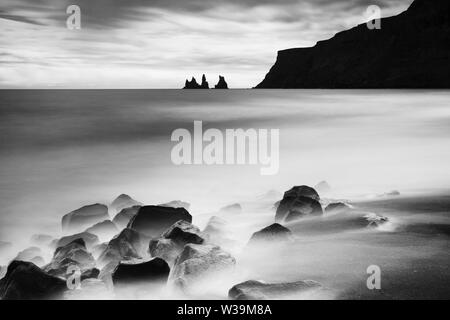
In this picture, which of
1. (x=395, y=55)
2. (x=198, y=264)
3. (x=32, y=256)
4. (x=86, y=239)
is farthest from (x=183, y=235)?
(x=395, y=55)

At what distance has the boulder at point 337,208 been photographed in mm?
5865

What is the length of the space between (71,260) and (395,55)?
11535 centimetres

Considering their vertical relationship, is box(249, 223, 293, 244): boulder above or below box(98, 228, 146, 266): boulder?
above

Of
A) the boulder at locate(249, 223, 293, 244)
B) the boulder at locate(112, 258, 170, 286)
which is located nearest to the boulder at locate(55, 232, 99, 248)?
the boulder at locate(112, 258, 170, 286)

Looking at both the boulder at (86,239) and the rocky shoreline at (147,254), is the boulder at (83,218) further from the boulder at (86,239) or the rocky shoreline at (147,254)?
the boulder at (86,239)

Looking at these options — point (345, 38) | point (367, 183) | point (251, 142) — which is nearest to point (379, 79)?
point (345, 38)

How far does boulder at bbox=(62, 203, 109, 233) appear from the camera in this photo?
20.1 feet

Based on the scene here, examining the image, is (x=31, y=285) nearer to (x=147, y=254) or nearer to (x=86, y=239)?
(x=147, y=254)

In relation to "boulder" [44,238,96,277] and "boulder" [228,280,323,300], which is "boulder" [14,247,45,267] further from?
"boulder" [228,280,323,300]

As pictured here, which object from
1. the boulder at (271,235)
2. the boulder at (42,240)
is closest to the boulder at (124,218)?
the boulder at (42,240)

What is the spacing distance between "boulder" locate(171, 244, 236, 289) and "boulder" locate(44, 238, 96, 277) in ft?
3.66

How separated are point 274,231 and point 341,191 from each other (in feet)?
11.5
